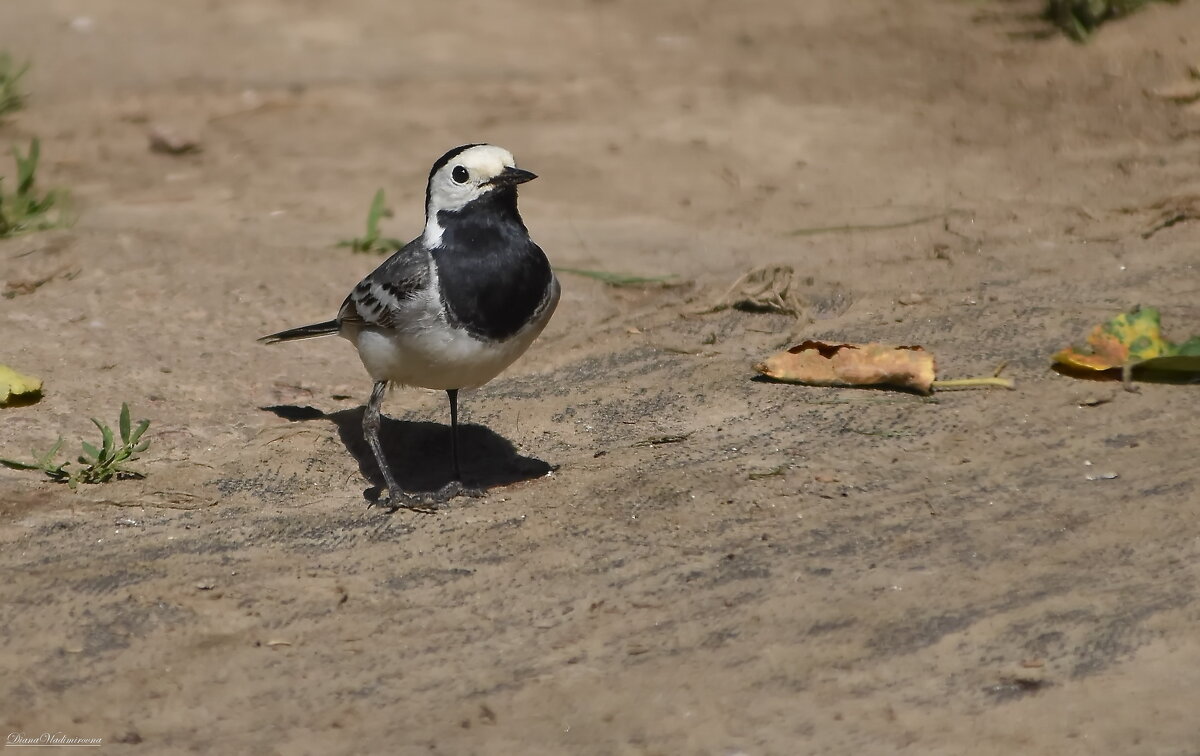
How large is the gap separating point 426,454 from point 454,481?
50 centimetres

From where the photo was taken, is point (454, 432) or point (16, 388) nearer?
point (454, 432)

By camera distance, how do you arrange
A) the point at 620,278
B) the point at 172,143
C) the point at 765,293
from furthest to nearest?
1. the point at 172,143
2. the point at 620,278
3. the point at 765,293

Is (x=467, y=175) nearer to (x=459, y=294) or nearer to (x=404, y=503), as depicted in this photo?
(x=459, y=294)

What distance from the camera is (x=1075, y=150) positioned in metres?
8.55

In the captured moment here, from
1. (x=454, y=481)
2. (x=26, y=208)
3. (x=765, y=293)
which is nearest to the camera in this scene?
(x=454, y=481)

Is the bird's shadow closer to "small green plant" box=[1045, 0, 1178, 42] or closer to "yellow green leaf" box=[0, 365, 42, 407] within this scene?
"yellow green leaf" box=[0, 365, 42, 407]

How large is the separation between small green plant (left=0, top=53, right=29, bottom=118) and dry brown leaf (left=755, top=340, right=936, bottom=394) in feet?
21.0

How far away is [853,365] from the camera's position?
5715 millimetres

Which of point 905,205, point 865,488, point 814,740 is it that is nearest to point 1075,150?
point 905,205

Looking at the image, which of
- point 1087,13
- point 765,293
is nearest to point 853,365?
point 765,293

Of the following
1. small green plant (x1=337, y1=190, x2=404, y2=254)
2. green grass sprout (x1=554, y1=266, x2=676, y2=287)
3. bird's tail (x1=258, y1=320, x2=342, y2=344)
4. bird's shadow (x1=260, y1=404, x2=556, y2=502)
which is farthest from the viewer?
small green plant (x1=337, y1=190, x2=404, y2=254)

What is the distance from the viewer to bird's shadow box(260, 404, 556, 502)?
5.53 m

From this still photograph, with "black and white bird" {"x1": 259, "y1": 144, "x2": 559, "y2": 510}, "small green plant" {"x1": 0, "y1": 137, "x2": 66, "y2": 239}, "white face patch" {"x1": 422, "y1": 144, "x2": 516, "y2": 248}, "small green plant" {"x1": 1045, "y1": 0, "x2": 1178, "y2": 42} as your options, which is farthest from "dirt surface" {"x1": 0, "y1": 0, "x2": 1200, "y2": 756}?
"white face patch" {"x1": 422, "y1": 144, "x2": 516, "y2": 248}

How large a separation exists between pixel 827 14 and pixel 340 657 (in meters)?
8.39
